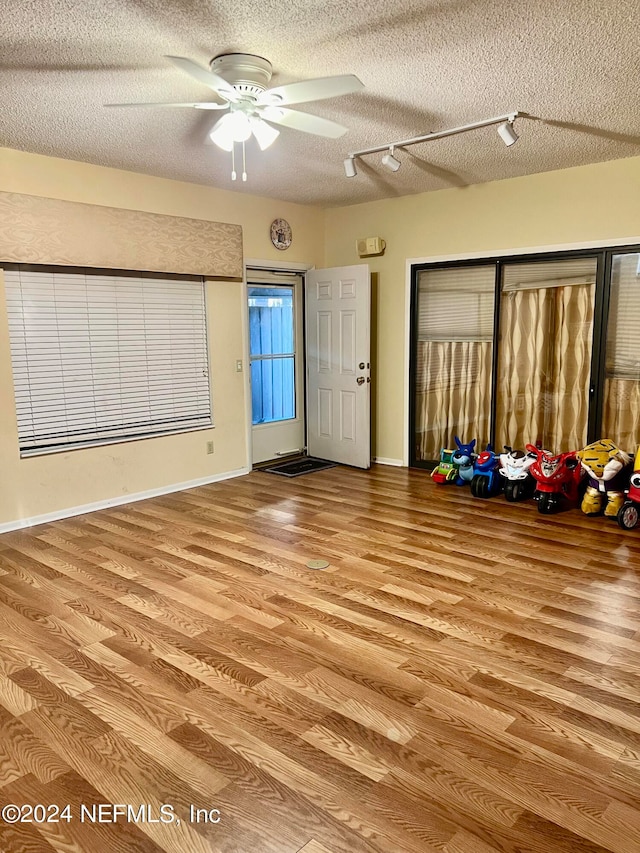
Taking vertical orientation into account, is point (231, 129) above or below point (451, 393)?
above

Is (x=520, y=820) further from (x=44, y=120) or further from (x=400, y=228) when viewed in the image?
(x=400, y=228)

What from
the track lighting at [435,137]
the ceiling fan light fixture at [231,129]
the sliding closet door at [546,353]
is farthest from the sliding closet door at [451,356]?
the ceiling fan light fixture at [231,129]

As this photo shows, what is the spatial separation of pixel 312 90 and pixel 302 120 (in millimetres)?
437

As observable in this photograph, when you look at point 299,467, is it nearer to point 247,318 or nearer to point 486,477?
point 247,318

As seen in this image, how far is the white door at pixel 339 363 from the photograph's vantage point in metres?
5.98

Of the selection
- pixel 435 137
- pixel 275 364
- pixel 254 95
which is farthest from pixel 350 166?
pixel 275 364

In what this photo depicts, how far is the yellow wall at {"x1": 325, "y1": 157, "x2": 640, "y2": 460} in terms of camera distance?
468 centimetres

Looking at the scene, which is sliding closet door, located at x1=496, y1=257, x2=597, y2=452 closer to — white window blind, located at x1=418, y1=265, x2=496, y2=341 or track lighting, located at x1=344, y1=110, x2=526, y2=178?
white window blind, located at x1=418, y1=265, x2=496, y2=341

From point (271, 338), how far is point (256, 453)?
1.24m

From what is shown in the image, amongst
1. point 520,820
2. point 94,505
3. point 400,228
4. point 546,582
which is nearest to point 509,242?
point 400,228

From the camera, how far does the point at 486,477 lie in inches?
201

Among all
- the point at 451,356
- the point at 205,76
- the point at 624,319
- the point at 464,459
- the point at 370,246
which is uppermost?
the point at 205,76

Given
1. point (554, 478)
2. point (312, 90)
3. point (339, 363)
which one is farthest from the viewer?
point (339, 363)

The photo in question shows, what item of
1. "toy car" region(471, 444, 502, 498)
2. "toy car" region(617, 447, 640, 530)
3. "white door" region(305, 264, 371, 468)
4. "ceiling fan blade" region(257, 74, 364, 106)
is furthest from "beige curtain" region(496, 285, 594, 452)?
"ceiling fan blade" region(257, 74, 364, 106)
